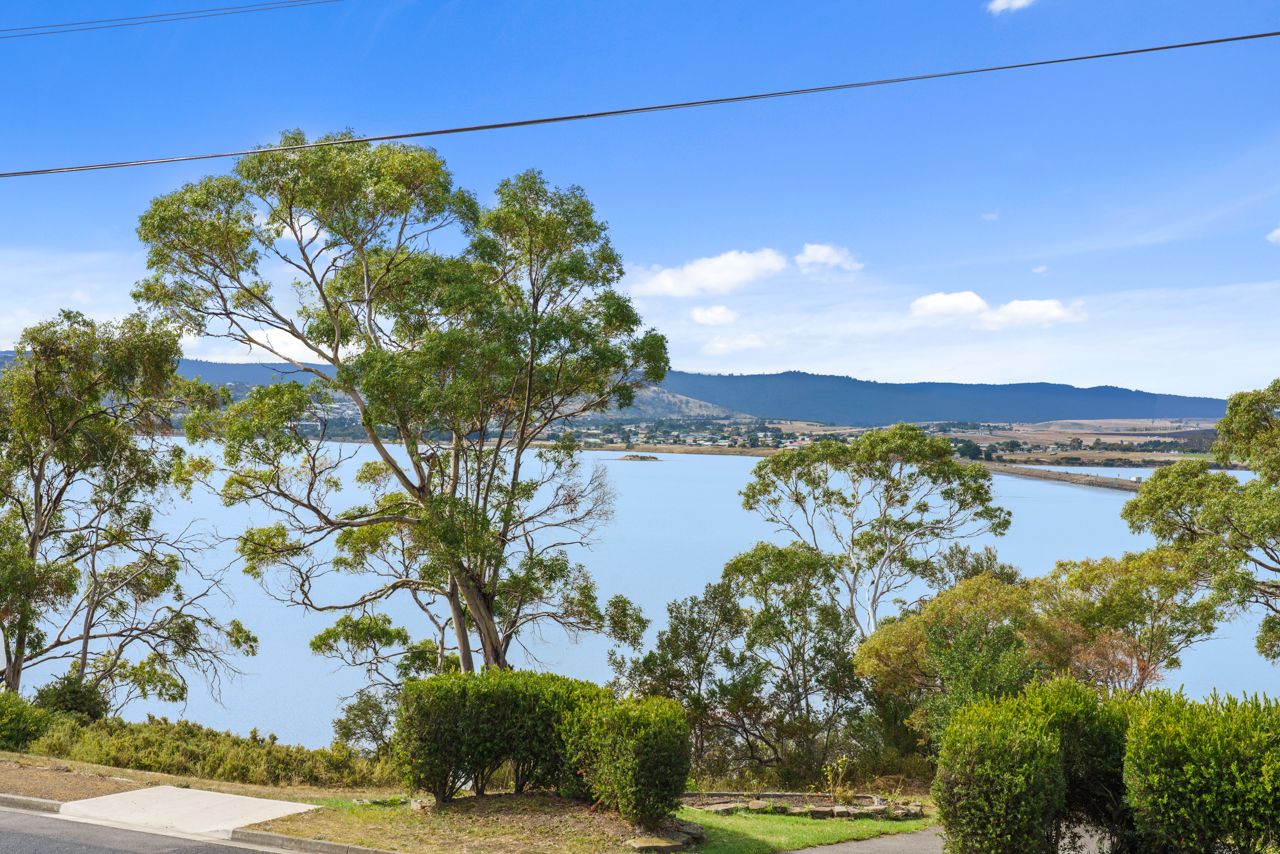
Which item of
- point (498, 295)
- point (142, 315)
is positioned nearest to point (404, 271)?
point (498, 295)

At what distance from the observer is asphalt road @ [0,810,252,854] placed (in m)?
8.10

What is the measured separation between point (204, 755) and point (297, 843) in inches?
225

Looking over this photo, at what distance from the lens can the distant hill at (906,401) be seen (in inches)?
4525

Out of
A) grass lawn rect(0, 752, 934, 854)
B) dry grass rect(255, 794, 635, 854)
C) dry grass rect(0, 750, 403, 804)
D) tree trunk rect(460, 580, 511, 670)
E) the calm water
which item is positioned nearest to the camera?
dry grass rect(255, 794, 635, 854)

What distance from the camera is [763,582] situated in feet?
83.0

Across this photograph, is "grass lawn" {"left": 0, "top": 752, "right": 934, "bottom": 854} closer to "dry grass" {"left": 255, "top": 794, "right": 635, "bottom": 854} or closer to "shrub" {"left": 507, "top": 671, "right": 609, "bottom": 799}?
"dry grass" {"left": 255, "top": 794, "right": 635, "bottom": 854}

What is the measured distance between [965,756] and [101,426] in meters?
20.1

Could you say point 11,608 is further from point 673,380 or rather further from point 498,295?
point 673,380

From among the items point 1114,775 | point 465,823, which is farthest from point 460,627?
point 1114,775

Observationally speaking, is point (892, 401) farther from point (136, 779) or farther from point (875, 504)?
point (136, 779)

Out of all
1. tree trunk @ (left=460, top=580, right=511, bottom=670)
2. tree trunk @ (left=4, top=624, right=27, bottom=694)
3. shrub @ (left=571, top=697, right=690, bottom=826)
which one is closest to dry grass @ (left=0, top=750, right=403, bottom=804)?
shrub @ (left=571, top=697, right=690, bottom=826)

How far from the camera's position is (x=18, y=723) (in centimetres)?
1382

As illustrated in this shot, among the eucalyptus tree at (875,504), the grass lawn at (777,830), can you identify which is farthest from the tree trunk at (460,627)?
the eucalyptus tree at (875,504)

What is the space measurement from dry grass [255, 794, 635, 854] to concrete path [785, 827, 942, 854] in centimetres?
201
